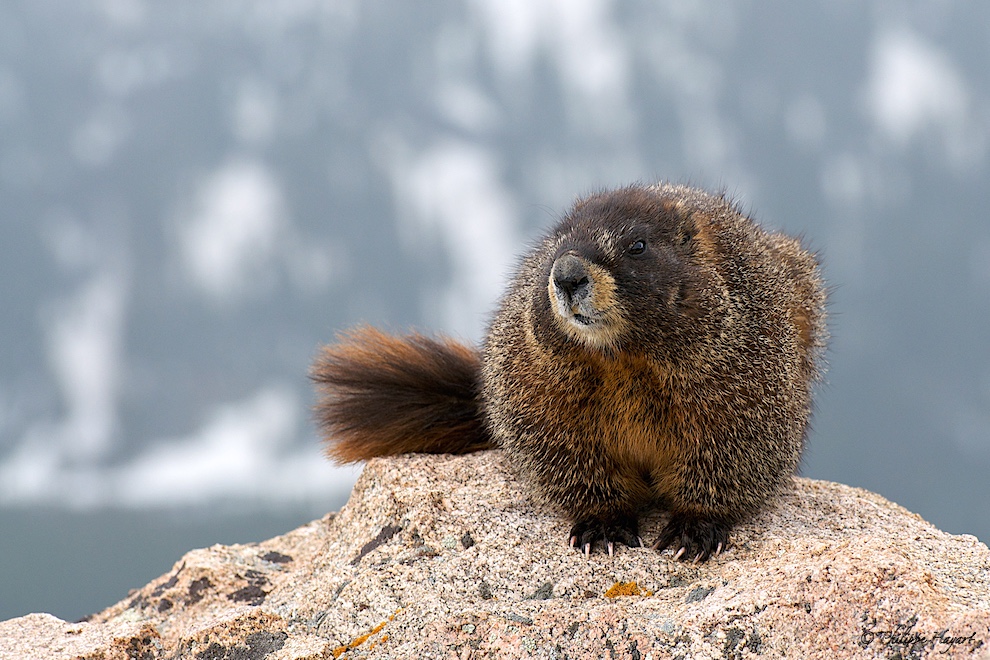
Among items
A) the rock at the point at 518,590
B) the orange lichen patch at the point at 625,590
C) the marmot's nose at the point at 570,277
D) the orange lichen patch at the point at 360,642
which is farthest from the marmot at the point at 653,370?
the orange lichen patch at the point at 360,642

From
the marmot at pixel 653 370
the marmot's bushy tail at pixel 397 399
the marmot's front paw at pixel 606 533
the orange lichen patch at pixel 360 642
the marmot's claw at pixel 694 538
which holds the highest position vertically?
the marmot's bushy tail at pixel 397 399

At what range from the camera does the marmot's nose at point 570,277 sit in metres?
3.85

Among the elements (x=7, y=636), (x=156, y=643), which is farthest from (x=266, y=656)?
(x=7, y=636)

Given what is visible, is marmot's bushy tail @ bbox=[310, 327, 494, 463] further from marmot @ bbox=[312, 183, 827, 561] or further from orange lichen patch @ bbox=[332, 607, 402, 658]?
orange lichen patch @ bbox=[332, 607, 402, 658]

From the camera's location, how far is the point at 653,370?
4.12m

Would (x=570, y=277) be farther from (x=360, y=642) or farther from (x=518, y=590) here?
(x=360, y=642)

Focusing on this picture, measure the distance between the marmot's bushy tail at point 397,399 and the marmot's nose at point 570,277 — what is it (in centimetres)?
172

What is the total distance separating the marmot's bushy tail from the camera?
5492 mm

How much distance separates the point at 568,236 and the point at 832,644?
1991mm

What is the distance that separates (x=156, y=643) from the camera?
4.09 m

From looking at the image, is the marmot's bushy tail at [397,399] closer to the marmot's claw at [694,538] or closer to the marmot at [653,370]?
the marmot at [653,370]

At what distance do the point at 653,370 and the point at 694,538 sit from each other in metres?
0.76

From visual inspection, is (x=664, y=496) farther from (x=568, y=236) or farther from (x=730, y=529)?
(x=568, y=236)

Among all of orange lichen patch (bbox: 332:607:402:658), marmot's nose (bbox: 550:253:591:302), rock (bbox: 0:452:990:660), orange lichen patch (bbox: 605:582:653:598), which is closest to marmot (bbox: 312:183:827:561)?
marmot's nose (bbox: 550:253:591:302)
